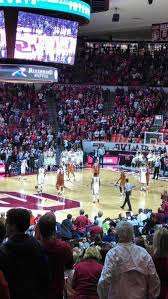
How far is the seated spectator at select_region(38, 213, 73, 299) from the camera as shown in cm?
423

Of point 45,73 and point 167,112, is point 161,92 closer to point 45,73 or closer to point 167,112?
point 167,112

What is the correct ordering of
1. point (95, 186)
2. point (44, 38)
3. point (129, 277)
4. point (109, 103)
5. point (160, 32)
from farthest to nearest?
point (109, 103) < point (160, 32) < point (95, 186) < point (44, 38) < point (129, 277)

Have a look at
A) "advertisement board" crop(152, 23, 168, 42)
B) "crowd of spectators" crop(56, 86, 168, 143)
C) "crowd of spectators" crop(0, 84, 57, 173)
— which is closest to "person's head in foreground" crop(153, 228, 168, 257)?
"crowd of spectators" crop(0, 84, 57, 173)

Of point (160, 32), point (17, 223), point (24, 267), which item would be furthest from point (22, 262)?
point (160, 32)

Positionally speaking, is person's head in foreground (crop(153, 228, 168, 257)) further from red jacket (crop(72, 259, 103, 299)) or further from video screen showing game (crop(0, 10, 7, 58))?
video screen showing game (crop(0, 10, 7, 58))

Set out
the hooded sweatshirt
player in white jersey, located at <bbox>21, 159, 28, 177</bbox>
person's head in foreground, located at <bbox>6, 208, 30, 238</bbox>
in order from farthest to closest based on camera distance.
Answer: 1. player in white jersey, located at <bbox>21, 159, 28, 177</bbox>
2. person's head in foreground, located at <bbox>6, 208, 30, 238</bbox>
3. the hooded sweatshirt

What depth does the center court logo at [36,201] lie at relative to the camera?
59.3ft

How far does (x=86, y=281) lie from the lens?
445 centimetres

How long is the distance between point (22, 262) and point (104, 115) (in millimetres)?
32022

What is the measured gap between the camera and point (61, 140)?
31172 millimetres

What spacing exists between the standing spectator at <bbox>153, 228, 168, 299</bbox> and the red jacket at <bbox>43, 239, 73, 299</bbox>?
2.46 feet

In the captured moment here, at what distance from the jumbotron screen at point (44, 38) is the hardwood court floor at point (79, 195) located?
5.23m

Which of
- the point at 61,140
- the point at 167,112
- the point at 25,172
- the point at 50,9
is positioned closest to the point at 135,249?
the point at 50,9

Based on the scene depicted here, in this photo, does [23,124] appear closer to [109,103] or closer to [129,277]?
[109,103]
